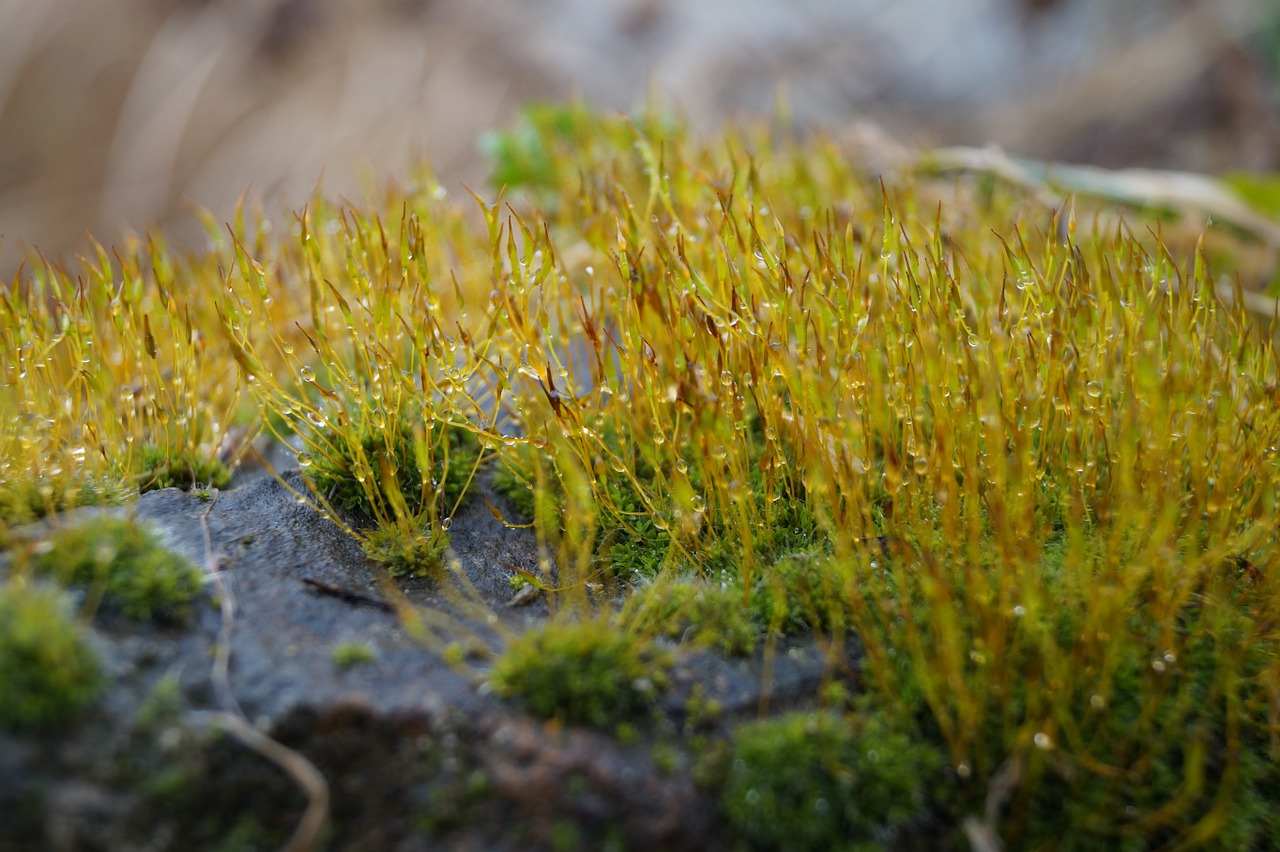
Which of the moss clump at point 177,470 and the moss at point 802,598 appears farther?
the moss clump at point 177,470

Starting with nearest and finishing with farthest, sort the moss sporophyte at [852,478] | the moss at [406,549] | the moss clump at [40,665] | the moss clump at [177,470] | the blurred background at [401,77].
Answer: the moss clump at [40,665] < the moss sporophyte at [852,478] < the moss at [406,549] < the moss clump at [177,470] < the blurred background at [401,77]

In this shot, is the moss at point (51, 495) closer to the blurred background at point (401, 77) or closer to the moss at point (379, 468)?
the moss at point (379, 468)

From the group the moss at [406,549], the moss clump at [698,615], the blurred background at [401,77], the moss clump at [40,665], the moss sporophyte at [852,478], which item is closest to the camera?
the moss clump at [40,665]

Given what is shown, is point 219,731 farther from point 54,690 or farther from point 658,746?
point 658,746

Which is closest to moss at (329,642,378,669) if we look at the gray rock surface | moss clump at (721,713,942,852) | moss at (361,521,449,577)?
the gray rock surface

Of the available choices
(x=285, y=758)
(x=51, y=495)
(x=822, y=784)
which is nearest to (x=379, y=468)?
(x=51, y=495)

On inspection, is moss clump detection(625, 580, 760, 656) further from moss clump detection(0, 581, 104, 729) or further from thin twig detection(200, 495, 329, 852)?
moss clump detection(0, 581, 104, 729)

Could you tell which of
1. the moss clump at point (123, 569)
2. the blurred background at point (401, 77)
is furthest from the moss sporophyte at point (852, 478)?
the blurred background at point (401, 77)
